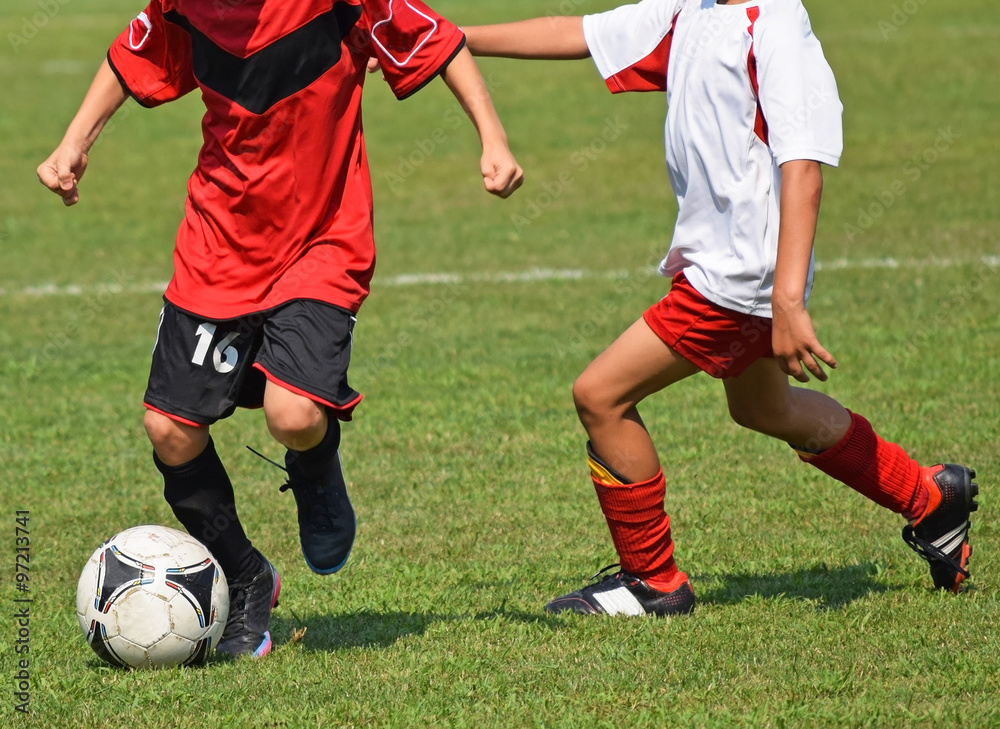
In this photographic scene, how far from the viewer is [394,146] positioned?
16172 mm

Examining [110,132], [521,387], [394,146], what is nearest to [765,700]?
[521,387]

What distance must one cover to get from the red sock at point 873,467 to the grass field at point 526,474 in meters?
0.30

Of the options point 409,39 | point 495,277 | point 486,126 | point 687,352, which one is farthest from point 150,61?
point 495,277

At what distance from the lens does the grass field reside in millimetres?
3400

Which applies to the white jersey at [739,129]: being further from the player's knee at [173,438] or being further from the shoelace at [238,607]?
the shoelace at [238,607]

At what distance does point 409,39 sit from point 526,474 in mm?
2381

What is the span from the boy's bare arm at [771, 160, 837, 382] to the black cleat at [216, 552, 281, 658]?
1640 mm

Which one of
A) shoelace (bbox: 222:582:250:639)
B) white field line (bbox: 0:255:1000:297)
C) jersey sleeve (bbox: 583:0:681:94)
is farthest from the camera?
white field line (bbox: 0:255:1000:297)

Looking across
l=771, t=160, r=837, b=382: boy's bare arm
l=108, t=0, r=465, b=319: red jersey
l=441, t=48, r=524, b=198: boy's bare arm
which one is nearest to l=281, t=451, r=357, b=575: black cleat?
l=108, t=0, r=465, b=319: red jersey

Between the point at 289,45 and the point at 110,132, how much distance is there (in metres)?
14.8

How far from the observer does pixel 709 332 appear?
3730 mm

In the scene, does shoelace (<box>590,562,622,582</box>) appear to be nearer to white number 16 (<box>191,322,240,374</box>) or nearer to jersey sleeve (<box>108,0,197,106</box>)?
white number 16 (<box>191,322,240,374</box>)

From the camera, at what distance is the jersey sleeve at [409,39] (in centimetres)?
370

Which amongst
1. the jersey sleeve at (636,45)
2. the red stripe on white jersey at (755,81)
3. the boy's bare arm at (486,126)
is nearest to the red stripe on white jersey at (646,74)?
the jersey sleeve at (636,45)
